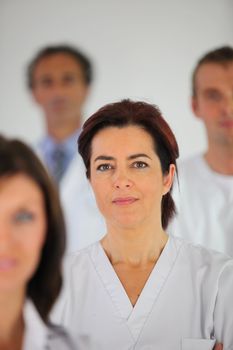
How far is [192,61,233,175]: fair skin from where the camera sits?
1109mm

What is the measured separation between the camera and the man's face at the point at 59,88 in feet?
3.64

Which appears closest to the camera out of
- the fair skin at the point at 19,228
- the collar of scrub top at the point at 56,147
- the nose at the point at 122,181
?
the fair skin at the point at 19,228

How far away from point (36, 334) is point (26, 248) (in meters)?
0.16

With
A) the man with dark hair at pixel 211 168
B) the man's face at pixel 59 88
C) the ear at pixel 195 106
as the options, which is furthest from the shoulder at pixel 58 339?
the ear at pixel 195 106

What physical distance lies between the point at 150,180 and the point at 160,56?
12.7 inches

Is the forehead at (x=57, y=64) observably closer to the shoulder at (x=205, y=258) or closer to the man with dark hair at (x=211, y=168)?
the man with dark hair at (x=211, y=168)

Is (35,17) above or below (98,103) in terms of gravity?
above

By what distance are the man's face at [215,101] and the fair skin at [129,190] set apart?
17 cm

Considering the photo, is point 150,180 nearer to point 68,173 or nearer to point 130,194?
point 130,194

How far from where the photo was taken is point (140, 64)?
45.2 inches

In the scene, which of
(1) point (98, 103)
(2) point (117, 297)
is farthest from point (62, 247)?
(1) point (98, 103)

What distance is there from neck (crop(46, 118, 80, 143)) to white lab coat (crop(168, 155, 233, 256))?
238 millimetres

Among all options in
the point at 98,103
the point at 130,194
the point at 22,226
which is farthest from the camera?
the point at 98,103

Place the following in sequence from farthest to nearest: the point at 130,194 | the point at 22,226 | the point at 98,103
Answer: the point at 98,103
the point at 130,194
the point at 22,226
